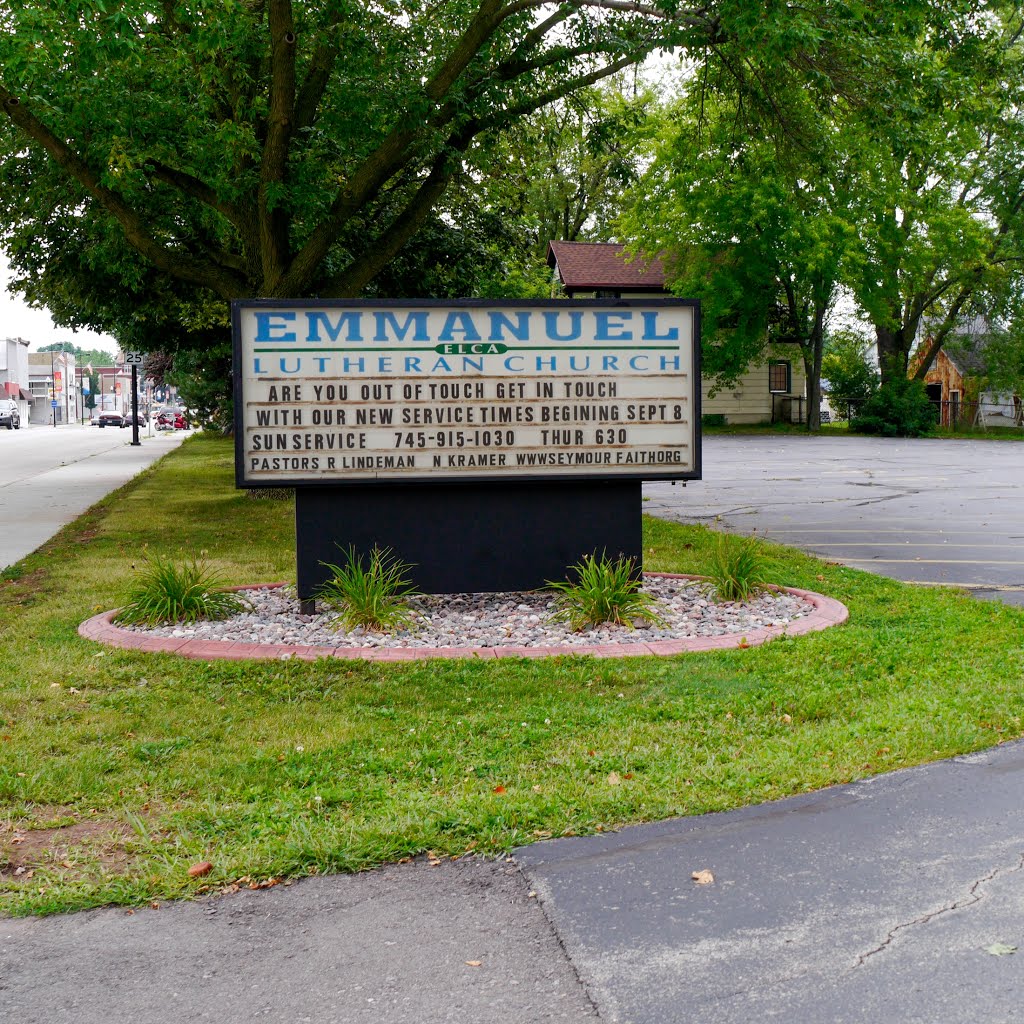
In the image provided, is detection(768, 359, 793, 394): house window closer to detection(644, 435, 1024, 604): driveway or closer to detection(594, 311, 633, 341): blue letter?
detection(644, 435, 1024, 604): driveway

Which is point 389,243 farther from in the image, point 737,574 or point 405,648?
point 405,648

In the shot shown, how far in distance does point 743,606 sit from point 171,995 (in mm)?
6158

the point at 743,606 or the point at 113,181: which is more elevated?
the point at 113,181

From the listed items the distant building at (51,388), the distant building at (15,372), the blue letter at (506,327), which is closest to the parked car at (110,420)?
the distant building at (15,372)

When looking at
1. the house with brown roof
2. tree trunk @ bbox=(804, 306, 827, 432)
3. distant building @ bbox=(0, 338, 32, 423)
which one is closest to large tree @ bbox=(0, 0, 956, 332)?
tree trunk @ bbox=(804, 306, 827, 432)

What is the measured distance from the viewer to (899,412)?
44.5m

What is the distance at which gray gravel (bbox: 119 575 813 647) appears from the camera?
7965 millimetres

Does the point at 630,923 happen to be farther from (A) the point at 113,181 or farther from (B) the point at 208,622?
(A) the point at 113,181

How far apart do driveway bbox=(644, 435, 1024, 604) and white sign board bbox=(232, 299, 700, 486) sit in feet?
11.2

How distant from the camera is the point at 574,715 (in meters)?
6.08

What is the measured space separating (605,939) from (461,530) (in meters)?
5.50

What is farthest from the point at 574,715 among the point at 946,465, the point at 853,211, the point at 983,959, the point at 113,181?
the point at 853,211

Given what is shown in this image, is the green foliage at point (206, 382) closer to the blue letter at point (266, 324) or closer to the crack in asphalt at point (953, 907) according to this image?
the blue letter at point (266, 324)

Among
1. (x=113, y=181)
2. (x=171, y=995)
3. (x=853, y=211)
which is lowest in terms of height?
(x=171, y=995)
